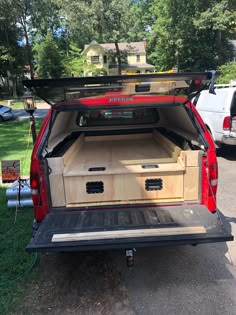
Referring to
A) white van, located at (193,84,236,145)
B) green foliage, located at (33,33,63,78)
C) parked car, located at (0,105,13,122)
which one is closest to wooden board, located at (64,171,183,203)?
white van, located at (193,84,236,145)

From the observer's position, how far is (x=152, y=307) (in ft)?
9.34

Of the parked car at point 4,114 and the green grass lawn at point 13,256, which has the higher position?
the green grass lawn at point 13,256

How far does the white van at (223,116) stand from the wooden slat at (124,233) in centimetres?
564

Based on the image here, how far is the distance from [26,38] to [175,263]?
39.9m

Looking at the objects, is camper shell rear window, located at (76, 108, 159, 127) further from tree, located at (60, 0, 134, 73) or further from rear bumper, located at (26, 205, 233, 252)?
tree, located at (60, 0, 134, 73)

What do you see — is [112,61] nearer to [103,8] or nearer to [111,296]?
[103,8]

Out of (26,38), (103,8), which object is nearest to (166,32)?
(103,8)

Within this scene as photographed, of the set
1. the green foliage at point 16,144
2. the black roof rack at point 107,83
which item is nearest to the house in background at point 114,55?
the green foliage at point 16,144

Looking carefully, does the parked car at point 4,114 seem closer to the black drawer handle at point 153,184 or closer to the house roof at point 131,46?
the black drawer handle at point 153,184

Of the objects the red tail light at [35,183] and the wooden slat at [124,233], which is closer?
the wooden slat at [124,233]

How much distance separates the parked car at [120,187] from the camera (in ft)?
8.91

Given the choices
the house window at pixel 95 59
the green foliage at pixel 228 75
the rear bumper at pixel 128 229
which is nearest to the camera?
the rear bumper at pixel 128 229

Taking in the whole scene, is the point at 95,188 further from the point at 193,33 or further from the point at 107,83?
the point at 193,33

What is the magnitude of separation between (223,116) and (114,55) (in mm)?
43523
